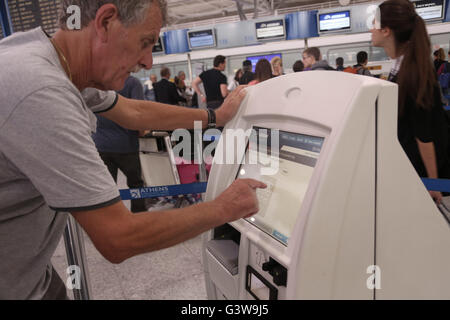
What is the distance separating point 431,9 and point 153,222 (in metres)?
9.19

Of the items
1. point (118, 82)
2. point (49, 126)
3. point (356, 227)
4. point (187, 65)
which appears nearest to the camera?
point (49, 126)

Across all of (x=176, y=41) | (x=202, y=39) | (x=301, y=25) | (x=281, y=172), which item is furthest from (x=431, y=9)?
(x=281, y=172)

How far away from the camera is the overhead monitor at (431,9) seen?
7723 mm

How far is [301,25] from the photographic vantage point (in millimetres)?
9031

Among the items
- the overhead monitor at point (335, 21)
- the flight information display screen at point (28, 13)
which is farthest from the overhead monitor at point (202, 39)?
the flight information display screen at point (28, 13)

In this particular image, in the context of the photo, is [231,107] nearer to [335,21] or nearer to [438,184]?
[438,184]

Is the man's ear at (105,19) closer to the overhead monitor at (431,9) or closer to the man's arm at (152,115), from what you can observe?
the man's arm at (152,115)

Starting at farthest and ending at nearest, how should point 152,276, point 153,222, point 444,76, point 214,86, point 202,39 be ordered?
point 202,39 < point 444,76 < point 214,86 < point 152,276 < point 153,222

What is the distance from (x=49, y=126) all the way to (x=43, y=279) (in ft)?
1.92

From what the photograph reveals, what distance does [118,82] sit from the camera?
3.47 feet

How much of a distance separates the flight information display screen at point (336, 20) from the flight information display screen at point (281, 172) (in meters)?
8.44

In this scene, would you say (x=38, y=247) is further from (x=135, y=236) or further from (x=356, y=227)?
(x=356, y=227)

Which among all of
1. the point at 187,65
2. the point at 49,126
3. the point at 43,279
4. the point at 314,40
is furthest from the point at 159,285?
the point at 187,65

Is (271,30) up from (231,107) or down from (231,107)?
up
